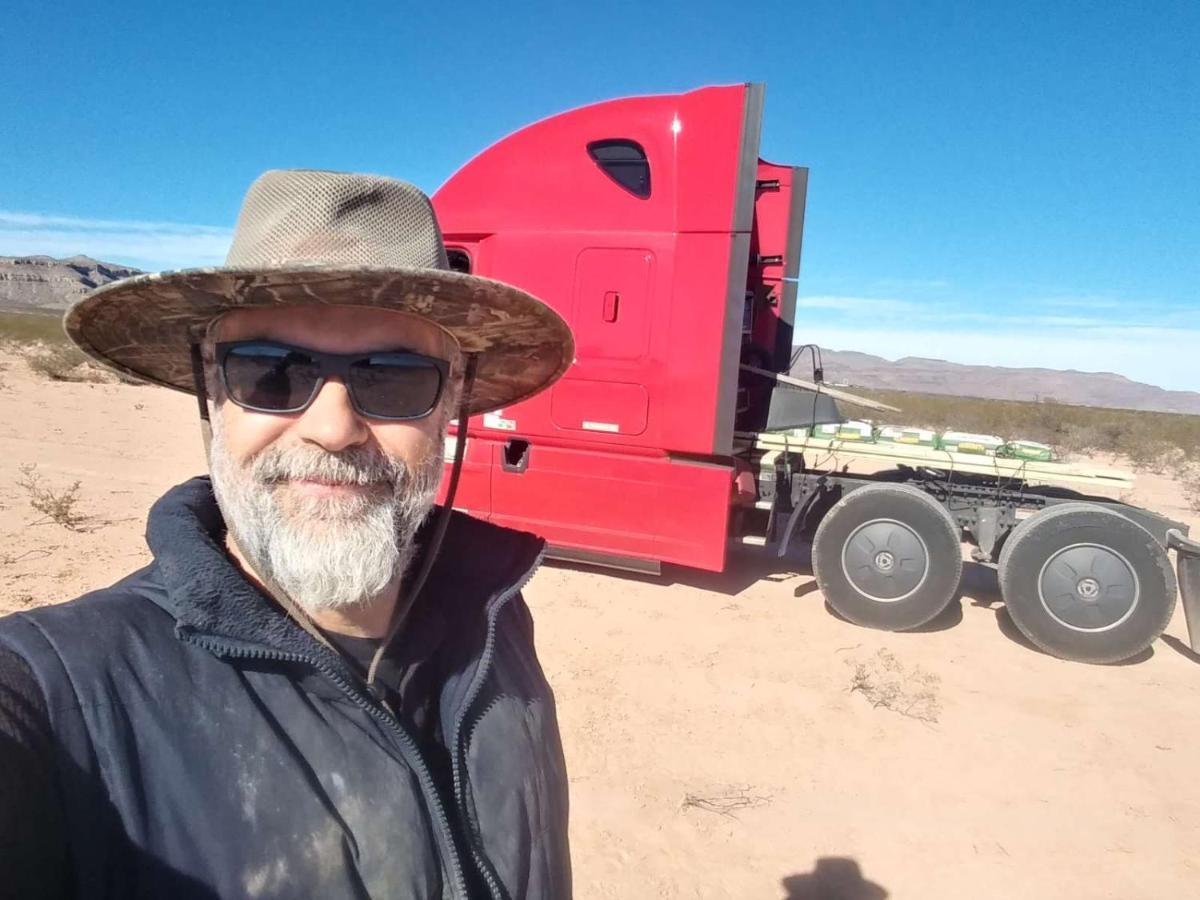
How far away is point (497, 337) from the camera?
5.18 ft

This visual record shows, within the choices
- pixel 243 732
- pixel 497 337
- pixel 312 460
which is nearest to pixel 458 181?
pixel 497 337

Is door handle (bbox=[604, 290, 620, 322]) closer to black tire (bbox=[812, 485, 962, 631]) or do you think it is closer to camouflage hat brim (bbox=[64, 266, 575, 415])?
black tire (bbox=[812, 485, 962, 631])

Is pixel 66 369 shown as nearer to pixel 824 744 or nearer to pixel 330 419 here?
pixel 824 744

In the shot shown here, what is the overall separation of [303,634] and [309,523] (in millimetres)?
222

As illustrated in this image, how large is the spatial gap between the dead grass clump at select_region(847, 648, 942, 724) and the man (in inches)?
126

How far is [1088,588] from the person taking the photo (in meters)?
4.61

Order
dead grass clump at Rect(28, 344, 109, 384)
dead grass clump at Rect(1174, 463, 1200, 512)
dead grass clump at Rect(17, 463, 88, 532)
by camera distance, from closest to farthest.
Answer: dead grass clump at Rect(17, 463, 88, 532), dead grass clump at Rect(1174, 463, 1200, 512), dead grass clump at Rect(28, 344, 109, 384)

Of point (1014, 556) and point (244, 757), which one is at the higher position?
point (244, 757)

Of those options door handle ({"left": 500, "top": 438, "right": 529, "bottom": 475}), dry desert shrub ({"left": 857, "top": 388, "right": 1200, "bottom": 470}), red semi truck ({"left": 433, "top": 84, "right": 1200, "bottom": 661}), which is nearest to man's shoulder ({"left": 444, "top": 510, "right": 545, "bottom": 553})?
red semi truck ({"left": 433, "top": 84, "right": 1200, "bottom": 661})

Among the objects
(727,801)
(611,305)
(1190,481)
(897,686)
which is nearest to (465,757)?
(727,801)

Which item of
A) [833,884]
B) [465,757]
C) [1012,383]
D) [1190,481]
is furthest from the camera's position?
[1012,383]

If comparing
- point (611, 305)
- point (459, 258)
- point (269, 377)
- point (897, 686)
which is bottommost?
point (897, 686)

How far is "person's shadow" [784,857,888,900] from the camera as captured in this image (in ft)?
8.48

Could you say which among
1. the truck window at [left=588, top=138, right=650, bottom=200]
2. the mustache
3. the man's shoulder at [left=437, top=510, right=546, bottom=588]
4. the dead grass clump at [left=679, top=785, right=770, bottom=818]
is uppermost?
the truck window at [left=588, top=138, right=650, bottom=200]
